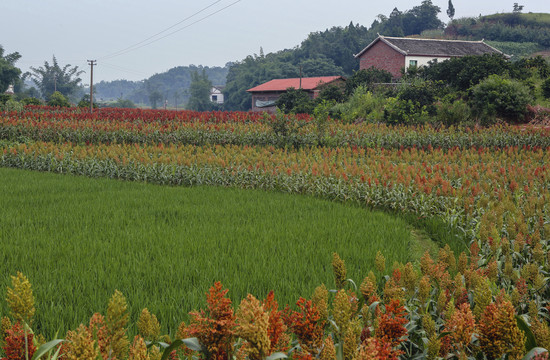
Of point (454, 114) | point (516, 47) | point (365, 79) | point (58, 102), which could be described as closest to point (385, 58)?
point (365, 79)

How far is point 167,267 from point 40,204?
476 cm

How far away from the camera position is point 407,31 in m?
77.5

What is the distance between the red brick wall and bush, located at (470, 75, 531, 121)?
1978cm

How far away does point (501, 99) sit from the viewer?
22.5 meters

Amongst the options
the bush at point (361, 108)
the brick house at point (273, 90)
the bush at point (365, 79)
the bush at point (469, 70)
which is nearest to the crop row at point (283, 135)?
the bush at point (361, 108)

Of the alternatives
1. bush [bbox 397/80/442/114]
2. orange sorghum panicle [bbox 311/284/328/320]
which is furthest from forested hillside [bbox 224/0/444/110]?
orange sorghum panicle [bbox 311/284/328/320]

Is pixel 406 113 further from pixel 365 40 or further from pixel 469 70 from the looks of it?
pixel 365 40

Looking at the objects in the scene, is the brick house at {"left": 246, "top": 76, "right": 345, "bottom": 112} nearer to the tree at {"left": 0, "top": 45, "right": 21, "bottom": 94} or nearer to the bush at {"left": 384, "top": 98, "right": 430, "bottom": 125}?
the bush at {"left": 384, "top": 98, "right": 430, "bottom": 125}

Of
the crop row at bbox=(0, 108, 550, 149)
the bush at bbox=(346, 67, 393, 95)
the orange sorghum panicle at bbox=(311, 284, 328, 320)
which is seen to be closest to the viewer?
the orange sorghum panicle at bbox=(311, 284, 328, 320)

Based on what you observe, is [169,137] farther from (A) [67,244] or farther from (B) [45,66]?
(B) [45,66]

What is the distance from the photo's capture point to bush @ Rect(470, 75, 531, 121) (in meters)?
22.4

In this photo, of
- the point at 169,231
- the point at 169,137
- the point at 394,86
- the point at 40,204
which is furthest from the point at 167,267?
the point at 394,86

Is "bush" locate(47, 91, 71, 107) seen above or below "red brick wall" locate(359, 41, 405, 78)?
below

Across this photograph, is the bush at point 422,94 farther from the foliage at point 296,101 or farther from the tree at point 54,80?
the tree at point 54,80
